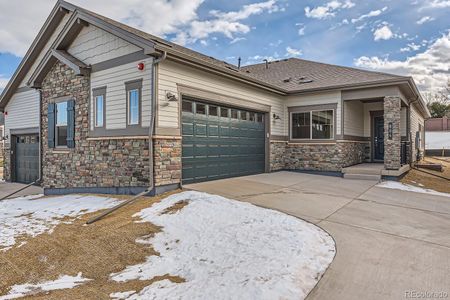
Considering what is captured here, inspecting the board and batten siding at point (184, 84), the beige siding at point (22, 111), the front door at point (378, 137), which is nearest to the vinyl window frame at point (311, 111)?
the board and batten siding at point (184, 84)

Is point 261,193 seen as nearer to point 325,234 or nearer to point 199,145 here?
point 199,145

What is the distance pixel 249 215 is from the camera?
535 cm

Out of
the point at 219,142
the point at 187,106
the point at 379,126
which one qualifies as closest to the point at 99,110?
the point at 187,106

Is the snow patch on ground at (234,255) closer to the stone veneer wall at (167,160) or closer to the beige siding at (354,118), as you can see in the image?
the stone veneer wall at (167,160)

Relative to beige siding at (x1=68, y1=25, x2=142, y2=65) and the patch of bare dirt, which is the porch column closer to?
the patch of bare dirt

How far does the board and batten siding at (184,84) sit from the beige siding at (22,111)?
819cm

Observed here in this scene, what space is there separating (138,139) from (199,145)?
1.84 metres

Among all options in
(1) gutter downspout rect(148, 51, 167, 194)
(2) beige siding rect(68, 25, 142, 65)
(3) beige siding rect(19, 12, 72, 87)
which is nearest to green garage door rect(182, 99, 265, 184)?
(1) gutter downspout rect(148, 51, 167, 194)

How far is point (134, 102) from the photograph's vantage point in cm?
778

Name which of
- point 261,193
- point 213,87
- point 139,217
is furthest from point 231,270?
point 213,87

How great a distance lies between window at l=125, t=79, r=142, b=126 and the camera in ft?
24.9

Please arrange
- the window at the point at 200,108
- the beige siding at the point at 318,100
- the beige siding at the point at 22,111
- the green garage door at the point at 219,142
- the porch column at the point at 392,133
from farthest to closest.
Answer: the beige siding at the point at 22,111 → the beige siding at the point at 318,100 → the porch column at the point at 392,133 → the window at the point at 200,108 → the green garage door at the point at 219,142

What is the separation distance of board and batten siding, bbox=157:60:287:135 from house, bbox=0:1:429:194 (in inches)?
1.3

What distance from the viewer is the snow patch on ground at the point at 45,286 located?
3322 mm
